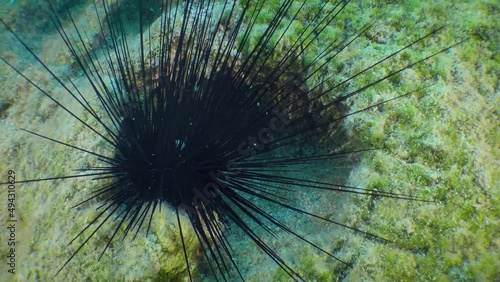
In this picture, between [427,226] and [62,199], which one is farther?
[62,199]

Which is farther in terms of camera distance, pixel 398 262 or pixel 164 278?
pixel 164 278

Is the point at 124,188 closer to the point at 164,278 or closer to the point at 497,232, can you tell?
the point at 164,278

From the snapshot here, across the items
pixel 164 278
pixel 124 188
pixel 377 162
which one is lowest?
pixel 377 162

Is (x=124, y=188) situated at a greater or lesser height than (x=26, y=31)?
lesser

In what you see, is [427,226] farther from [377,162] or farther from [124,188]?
[124,188]

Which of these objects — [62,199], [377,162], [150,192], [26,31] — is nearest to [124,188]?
[150,192]

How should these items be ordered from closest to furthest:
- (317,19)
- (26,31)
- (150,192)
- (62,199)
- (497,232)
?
Answer: (497,232)
(150,192)
(62,199)
(317,19)
(26,31)

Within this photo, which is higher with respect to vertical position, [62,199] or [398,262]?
[62,199]

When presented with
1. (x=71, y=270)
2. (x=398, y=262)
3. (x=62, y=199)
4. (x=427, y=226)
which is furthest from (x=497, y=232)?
(x=62, y=199)

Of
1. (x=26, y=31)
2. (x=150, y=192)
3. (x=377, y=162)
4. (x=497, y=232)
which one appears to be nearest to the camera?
(x=497, y=232)
